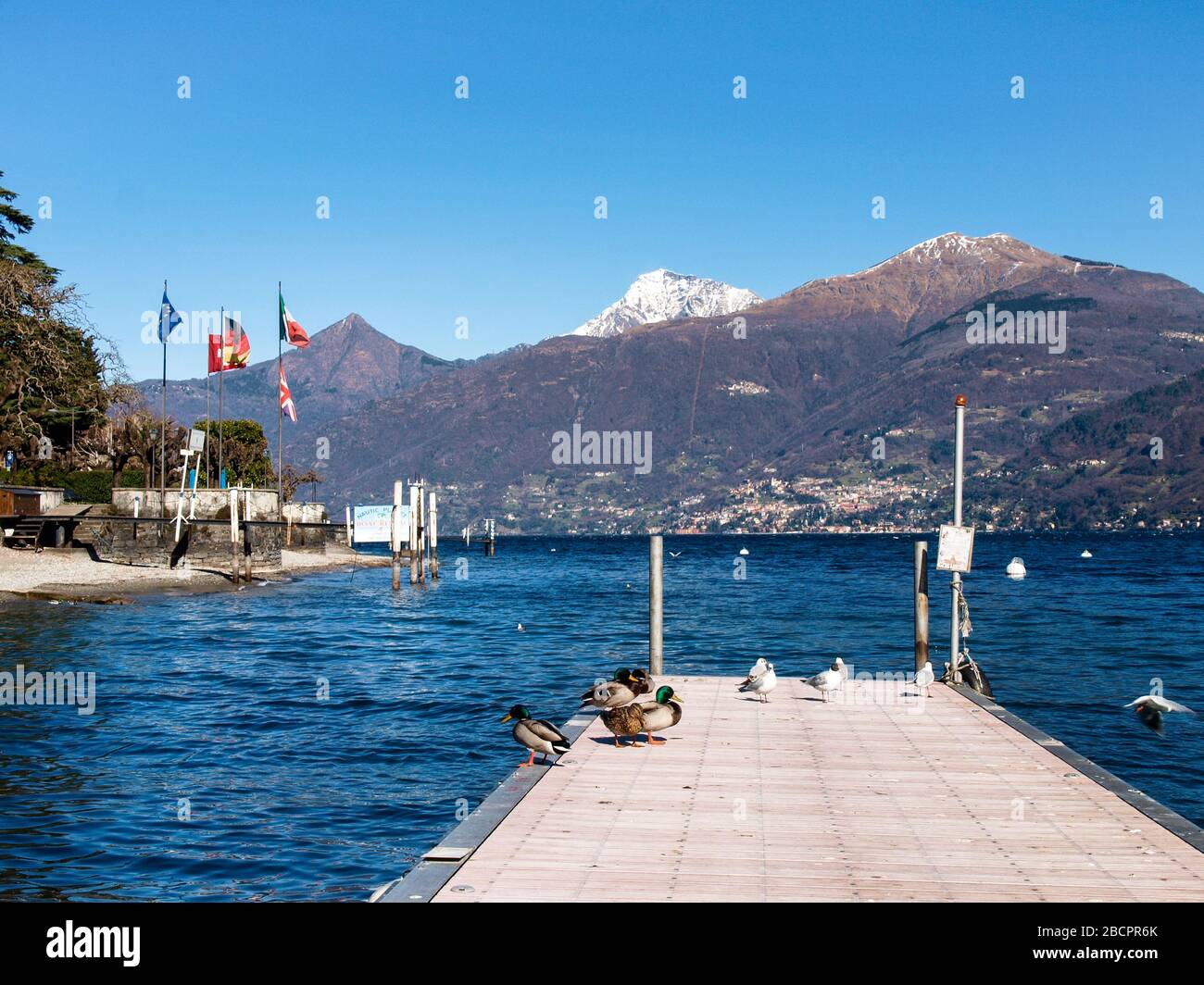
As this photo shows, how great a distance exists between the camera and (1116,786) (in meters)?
12.3

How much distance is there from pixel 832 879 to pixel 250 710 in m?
17.5

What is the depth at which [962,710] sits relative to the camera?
1773 cm

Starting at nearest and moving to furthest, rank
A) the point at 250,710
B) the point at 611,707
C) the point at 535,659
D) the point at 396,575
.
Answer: the point at 611,707
the point at 250,710
the point at 535,659
the point at 396,575

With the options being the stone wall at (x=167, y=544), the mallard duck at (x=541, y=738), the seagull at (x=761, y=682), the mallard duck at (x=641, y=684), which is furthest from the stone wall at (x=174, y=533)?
the mallard duck at (x=541, y=738)

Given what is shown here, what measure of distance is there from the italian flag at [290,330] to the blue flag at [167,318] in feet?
24.7

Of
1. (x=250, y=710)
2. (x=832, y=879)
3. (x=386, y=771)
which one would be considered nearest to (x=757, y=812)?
(x=832, y=879)

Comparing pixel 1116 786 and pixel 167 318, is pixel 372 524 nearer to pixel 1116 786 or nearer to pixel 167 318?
pixel 167 318

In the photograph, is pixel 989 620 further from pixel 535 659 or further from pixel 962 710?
pixel 962 710

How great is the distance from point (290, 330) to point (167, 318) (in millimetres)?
8847

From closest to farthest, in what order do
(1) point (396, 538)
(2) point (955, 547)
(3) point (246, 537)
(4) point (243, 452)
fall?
(2) point (955, 547) < (3) point (246, 537) < (1) point (396, 538) < (4) point (243, 452)

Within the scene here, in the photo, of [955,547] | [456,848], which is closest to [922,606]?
[955,547]

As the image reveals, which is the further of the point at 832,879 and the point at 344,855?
the point at 344,855

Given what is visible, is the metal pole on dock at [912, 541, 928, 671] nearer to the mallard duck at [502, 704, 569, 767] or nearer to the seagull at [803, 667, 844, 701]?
the seagull at [803, 667, 844, 701]

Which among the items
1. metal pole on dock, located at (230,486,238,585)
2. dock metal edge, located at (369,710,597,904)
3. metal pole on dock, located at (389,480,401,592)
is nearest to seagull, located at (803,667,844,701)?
dock metal edge, located at (369,710,597,904)
